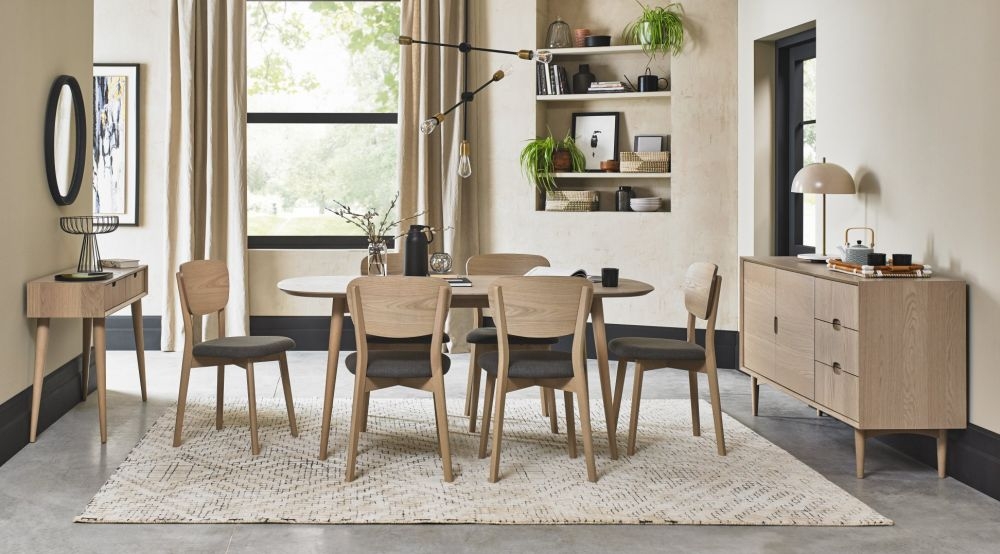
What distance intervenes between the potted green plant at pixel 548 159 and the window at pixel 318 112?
1.06 m

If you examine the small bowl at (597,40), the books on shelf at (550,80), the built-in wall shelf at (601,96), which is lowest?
the built-in wall shelf at (601,96)

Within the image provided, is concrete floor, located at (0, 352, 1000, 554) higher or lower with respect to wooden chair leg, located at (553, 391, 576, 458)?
lower

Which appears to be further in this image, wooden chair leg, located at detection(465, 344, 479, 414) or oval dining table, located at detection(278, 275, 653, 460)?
wooden chair leg, located at detection(465, 344, 479, 414)

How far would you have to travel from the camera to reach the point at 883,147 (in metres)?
4.33

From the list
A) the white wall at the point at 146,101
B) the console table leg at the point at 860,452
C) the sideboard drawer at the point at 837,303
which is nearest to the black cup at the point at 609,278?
the sideboard drawer at the point at 837,303

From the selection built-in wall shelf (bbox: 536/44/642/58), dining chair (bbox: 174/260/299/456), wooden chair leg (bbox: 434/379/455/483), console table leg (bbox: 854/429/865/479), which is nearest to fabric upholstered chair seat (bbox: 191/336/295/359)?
dining chair (bbox: 174/260/299/456)

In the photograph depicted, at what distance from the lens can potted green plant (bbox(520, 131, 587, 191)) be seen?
655 centimetres

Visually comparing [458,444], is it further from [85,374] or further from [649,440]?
[85,374]

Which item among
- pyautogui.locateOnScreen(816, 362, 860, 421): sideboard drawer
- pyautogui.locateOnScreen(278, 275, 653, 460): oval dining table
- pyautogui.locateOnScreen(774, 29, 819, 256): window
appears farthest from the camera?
pyautogui.locateOnScreen(774, 29, 819, 256): window

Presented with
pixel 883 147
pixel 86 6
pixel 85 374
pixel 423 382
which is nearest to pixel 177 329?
pixel 85 374

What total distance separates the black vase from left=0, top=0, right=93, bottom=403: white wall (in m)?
3.28

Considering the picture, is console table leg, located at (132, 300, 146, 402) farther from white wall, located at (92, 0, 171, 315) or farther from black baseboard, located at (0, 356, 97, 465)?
white wall, located at (92, 0, 171, 315)

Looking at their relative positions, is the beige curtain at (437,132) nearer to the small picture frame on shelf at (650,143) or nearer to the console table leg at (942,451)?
the small picture frame on shelf at (650,143)

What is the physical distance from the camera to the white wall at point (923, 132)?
11.6 ft
